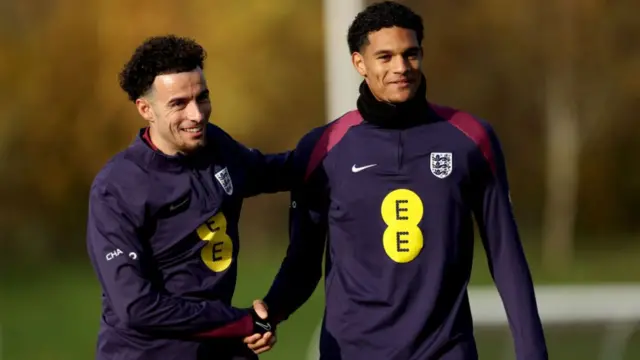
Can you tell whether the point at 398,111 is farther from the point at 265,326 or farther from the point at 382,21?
the point at 265,326

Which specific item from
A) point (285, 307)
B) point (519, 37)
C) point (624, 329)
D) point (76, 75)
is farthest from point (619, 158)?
point (285, 307)

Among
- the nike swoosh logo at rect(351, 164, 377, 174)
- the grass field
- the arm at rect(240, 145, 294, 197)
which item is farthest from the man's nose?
the grass field

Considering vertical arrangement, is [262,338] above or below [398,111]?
below

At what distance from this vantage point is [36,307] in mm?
11906

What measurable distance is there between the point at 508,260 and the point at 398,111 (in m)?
0.50

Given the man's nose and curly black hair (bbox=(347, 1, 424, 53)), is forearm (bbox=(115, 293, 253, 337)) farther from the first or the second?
curly black hair (bbox=(347, 1, 424, 53))

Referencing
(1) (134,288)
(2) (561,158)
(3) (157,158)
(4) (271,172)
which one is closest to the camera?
(1) (134,288)

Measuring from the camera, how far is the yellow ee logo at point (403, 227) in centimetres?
321

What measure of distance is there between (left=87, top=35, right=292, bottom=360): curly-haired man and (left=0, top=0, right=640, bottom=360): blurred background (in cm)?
1036

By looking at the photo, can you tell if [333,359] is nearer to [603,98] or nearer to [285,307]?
[285,307]

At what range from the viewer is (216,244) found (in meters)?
3.22

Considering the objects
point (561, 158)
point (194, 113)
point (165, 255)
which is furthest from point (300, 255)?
point (561, 158)

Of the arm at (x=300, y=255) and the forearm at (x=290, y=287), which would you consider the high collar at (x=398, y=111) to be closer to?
the arm at (x=300, y=255)

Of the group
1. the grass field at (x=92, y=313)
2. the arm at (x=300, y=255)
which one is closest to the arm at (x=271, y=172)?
the arm at (x=300, y=255)
